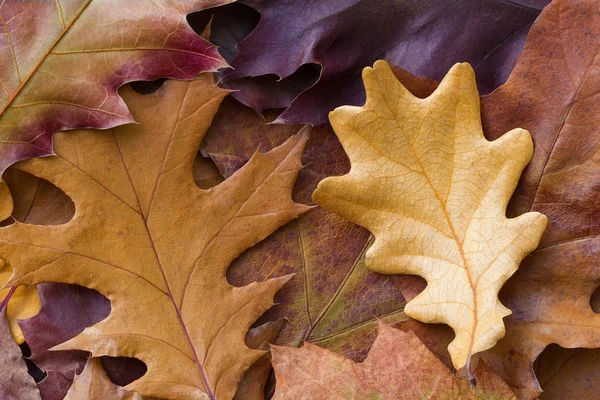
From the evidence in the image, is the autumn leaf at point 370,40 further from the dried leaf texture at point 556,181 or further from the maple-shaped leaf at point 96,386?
the maple-shaped leaf at point 96,386

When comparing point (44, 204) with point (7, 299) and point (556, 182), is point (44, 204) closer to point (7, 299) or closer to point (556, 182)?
point (7, 299)

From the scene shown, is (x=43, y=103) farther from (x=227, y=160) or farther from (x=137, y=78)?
(x=227, y=160)

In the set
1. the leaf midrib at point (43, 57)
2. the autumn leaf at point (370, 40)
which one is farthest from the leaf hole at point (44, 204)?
the autumn leaf at point (370, 40)

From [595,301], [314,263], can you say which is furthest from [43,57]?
[595,301]

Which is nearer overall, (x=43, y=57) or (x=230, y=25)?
(x=43, y=57)

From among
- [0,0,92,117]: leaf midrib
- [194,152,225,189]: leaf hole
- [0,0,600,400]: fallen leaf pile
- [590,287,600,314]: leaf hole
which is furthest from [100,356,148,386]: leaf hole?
[590,287,600,314]: leaf hole

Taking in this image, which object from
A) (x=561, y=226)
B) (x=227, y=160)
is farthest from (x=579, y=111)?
(x=227, y=160)
